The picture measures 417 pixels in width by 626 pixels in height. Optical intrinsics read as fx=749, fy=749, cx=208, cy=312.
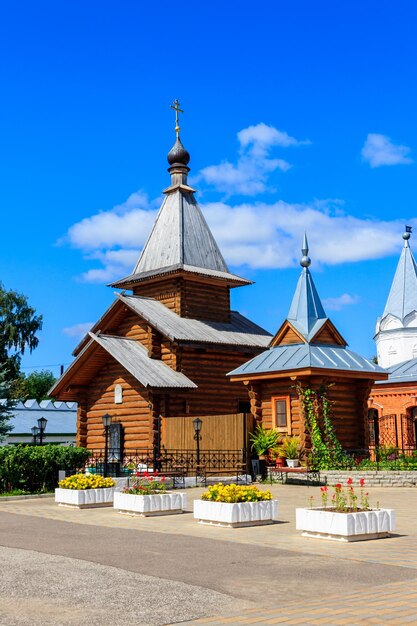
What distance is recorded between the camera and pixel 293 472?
2477cm

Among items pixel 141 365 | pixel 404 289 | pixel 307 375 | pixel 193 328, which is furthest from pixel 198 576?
pixel 404 289

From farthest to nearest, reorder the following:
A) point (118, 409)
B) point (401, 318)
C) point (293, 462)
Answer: point (401, 318), point (118, 409), point (293, 462)

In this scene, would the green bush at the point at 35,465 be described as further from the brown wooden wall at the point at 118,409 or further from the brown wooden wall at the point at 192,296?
the brown wooden wall at the point at 192,296

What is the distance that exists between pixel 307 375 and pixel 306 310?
3717 millimetres

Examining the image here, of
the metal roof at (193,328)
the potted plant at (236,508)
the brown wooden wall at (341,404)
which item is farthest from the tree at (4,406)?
the potted plant at (236,508)

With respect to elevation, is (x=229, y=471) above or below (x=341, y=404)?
below

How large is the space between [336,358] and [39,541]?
16992 mm

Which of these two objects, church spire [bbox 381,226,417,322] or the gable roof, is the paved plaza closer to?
the gable roof

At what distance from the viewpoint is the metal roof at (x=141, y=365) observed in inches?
1142

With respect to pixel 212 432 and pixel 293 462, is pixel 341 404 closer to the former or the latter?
pixel 293 462

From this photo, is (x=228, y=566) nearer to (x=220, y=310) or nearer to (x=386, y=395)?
(x=220, y=310)

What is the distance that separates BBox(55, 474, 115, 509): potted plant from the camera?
18067mm

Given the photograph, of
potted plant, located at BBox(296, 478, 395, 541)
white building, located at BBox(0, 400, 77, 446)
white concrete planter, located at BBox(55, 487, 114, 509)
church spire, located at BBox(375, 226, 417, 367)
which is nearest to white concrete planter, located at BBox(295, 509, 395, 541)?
potted plant, located at BBox(296, 478, 395, 541)

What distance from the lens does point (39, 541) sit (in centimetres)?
1202
